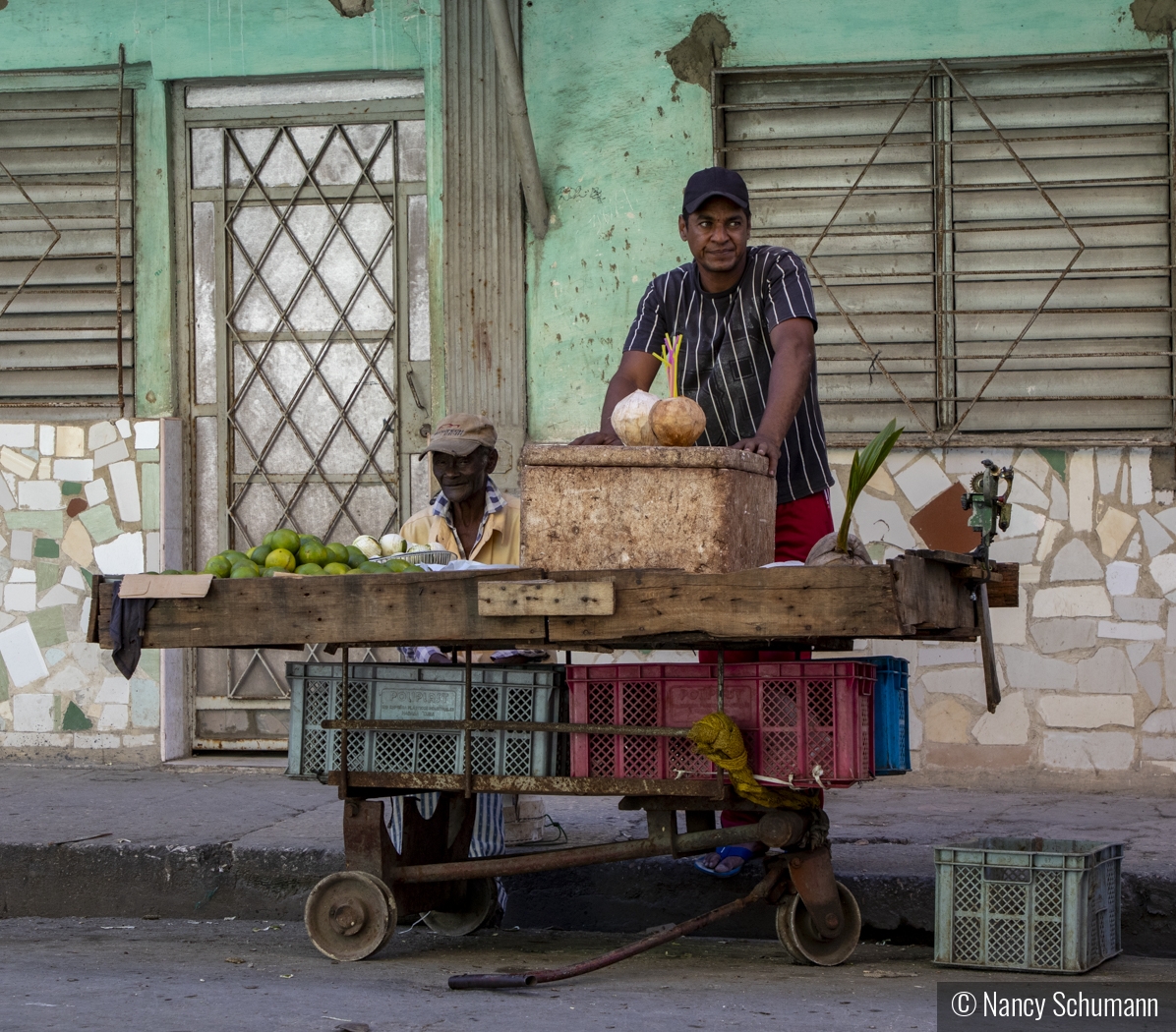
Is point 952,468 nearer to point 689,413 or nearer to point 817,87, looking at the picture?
point 817,87

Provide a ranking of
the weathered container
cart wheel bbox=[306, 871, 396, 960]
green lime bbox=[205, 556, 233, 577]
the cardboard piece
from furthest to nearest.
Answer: cart wheel bbox=[306, 871, 396, 960] < green lime bbox=[205, 556, 233, 577] < the cardboard piece < the weathered container

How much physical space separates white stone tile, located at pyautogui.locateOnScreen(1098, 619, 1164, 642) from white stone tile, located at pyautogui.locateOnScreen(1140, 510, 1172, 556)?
1.02 ft

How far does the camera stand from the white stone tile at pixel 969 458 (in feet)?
21.9

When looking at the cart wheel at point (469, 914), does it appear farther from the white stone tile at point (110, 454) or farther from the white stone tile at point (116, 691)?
the white stone tile at point (110, 454)

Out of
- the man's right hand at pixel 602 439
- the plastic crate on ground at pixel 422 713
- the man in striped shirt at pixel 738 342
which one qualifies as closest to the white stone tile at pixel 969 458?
the man in striped shirt at pixel 738 342

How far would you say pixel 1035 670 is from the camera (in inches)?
261

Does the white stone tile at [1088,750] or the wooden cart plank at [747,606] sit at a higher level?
the wooden cart plank at [747,606]

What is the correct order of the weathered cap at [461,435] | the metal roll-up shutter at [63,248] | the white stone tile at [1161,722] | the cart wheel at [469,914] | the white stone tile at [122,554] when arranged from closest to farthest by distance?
the cart wheel at [469,914] → the weathered cap at [461,435] → the white stone tile at [1161,722] → the white stone tile at [122,554] → the metal roll-up shutter at [63,248]

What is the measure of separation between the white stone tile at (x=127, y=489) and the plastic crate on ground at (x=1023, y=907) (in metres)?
4.43

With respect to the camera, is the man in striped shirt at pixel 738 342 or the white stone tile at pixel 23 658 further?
the white stone tile at pixel 23 658

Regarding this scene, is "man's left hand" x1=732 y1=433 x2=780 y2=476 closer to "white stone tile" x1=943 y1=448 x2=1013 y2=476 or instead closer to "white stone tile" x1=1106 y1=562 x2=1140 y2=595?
"white stone tile" x1=943 y1=448 x2=1013 y2=476

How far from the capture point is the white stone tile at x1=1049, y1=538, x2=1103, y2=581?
6625 millimetres

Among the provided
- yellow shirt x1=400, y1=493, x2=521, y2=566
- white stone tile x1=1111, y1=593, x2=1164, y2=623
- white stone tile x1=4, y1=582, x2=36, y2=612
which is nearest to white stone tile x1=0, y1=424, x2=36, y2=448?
white stone tile x1=4, y1=582, x2=36, y2=612

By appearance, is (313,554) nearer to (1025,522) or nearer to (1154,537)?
(1025,522)
